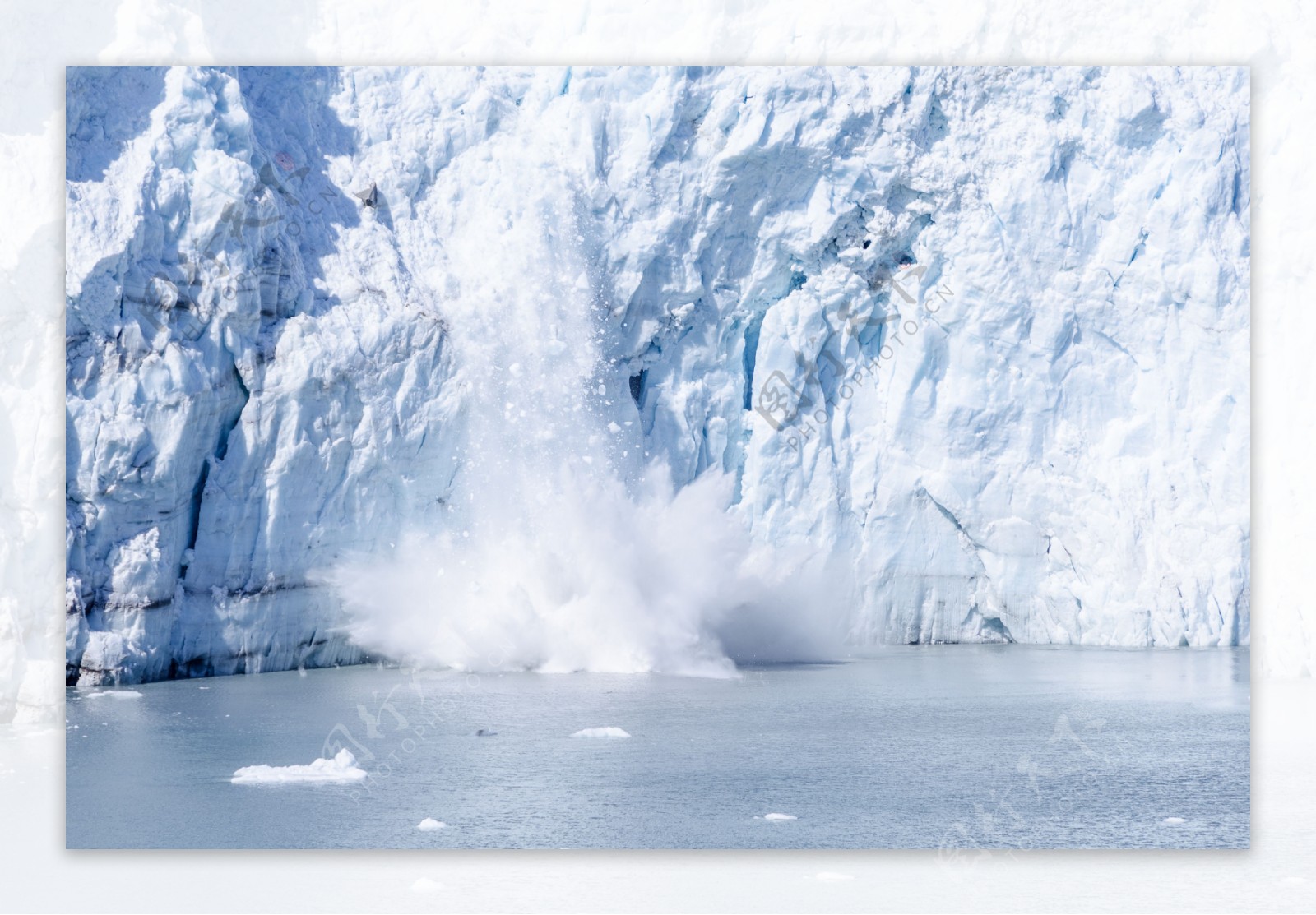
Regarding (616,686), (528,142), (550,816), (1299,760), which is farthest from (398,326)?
(1299,760)

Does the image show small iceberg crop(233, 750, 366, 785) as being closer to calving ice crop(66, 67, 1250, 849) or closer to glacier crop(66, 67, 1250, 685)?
calving ice crop(66, 67, 1250, 849)

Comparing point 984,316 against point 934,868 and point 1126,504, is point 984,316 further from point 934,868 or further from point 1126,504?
point 934,868

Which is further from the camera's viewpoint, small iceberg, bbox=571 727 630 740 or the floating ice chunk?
the floating ice chunk

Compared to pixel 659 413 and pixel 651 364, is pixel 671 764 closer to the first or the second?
pixel 659 413
